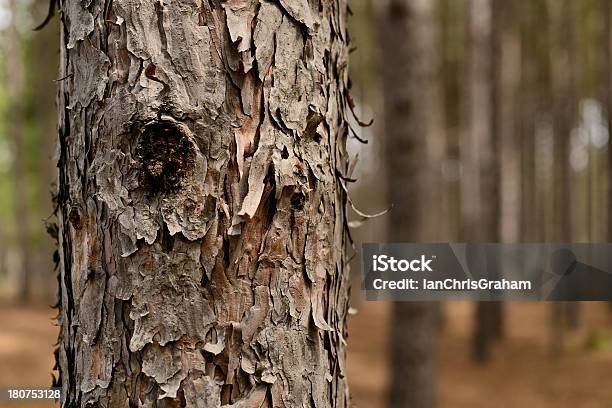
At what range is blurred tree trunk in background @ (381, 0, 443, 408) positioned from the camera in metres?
5.61

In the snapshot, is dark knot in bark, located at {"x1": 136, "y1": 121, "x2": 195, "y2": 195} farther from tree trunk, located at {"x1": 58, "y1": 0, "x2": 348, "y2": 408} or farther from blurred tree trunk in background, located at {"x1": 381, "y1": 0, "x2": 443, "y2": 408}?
blurred tree trunk in background, located at {"x1": 381, "y1": 0, "x2": 443, "y2": 408}

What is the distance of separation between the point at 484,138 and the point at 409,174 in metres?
4.91

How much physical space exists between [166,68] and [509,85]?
11028 millimetres

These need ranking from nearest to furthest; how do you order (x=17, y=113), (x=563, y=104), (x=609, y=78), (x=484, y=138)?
(x=484, y=138), (x=609, y=78), (x=563, y=104), (x=17, y=113)

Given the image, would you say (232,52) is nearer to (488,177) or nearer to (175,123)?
(175,123)

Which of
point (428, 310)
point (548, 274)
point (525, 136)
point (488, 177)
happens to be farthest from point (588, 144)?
point (548, 274)

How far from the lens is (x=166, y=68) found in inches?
42.8

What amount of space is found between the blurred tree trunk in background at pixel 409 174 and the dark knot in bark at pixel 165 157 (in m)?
4.61

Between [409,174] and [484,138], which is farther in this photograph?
[484,138]

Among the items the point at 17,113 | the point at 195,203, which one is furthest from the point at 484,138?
the point at 195,203

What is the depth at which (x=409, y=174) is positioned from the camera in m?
5.60

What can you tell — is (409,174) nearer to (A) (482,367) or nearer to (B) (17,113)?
(A) (482,367)

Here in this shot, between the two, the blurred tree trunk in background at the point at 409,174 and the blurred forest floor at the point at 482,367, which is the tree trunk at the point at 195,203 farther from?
the blurred forest floor at the point at 482,367

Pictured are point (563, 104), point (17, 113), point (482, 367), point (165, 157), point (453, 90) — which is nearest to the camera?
point (165, 157)
